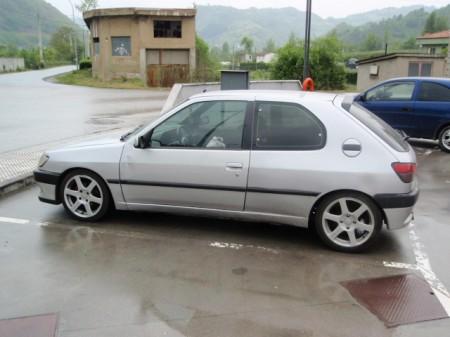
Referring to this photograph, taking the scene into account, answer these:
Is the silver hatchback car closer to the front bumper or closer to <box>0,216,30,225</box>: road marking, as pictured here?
the front bumper

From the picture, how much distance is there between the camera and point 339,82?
39156 mm

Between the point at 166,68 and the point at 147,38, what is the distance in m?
3.56

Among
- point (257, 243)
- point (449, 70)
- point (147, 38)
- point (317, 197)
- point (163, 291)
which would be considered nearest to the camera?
point (163, 291)

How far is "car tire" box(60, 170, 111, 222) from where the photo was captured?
5.42 metres

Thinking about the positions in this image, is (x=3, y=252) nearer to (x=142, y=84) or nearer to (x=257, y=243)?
(x=257, y=243)

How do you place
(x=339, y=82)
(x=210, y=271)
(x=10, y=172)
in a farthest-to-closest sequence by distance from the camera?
(x=339, y=82) < (x=10, y=172) < (x=210, y=271)

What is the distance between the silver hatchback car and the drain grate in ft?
6.46

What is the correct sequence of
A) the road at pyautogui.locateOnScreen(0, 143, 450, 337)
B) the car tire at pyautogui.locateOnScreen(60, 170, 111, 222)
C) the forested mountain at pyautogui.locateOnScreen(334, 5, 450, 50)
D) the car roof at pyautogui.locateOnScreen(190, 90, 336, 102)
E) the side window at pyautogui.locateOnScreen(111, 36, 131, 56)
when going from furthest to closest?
the forested mountain at pyautogui.locateOnScreen(334, 5, 450, 50), the side window at pyautogui.locateOnScreen(111, 36, 131, 56), the car tire at pyautogui.locateOnScreen(60, 170, 111, 222), the car roof at pyautogui.locateOnScreen(190, 90, 336, 102), the road at pyautogui.locateOnScreen(0, 143, 450, 337)

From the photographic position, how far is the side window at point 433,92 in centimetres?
997

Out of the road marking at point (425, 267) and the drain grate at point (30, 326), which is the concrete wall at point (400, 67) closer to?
the road marking at point (425, 267)

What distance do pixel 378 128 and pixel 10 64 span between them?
67519 mm

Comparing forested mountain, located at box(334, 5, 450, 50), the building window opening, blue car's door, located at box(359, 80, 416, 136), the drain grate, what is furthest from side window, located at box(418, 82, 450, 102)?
forested mountain, located at box(334, 5, 450, 50)

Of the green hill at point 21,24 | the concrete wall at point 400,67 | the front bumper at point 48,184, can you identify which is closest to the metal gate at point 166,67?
the concrete wall at point 400,67

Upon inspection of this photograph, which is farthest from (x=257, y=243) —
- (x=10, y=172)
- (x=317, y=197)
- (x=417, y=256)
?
(x=10, y=172)
